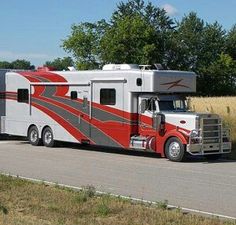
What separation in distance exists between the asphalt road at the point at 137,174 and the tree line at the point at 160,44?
5435 cm

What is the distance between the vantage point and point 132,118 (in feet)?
63.1

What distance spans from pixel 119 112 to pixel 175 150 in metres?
2.74

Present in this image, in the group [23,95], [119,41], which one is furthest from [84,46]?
[23,95]

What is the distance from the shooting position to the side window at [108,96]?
19.9 metres

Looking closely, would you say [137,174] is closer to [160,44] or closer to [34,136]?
[34,136]

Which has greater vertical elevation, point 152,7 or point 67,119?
point 152,7

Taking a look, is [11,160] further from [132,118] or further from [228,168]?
[228,168]

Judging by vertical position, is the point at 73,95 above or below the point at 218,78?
below

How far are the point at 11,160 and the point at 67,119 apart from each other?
15.1ft

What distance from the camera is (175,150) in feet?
58.4

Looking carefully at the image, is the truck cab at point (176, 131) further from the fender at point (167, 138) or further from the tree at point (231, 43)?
the tree at point (231, 43)

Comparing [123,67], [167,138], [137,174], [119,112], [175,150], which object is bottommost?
[137,174]

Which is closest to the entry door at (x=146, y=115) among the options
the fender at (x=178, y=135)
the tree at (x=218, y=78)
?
the fender at (x=178, y=135)

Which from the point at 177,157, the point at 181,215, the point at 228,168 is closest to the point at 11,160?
the point at 177,157
